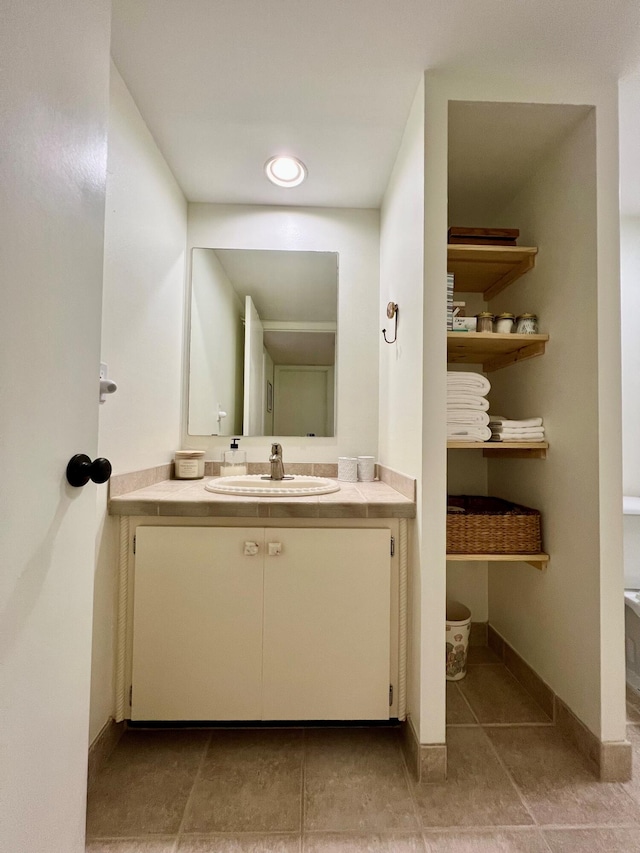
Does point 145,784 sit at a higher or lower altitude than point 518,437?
lower

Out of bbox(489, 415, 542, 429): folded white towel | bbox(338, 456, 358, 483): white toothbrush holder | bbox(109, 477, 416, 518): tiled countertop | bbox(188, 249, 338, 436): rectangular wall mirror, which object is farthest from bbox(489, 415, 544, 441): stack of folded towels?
bbox(188, 249, 338, 436): rectangular wall mirror

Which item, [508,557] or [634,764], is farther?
[508,557]

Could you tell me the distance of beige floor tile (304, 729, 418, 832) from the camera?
1.21 meters

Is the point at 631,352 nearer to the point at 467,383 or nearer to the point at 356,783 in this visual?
the point at 467,383

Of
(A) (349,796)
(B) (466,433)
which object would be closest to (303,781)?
(A) (349,796)

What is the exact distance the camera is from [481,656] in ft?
7.06

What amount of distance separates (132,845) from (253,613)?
2.06 ft

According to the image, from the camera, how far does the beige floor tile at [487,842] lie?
3.69ft

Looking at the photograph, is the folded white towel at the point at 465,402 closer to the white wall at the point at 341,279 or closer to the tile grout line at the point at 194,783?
the white wall at the point at 341,279

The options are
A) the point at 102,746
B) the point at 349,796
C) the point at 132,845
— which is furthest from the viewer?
the point at 102,746

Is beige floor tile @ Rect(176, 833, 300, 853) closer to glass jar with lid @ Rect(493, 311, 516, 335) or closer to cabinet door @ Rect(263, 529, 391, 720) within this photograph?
cabinet door @ Rect(263, 529, 391, 720)

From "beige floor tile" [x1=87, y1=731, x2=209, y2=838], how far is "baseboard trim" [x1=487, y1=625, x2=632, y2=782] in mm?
1262

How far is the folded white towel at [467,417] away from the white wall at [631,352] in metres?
1.16

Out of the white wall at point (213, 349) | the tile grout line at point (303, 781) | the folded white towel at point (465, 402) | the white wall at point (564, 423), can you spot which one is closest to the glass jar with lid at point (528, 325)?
the white wall at point (564, 423)
